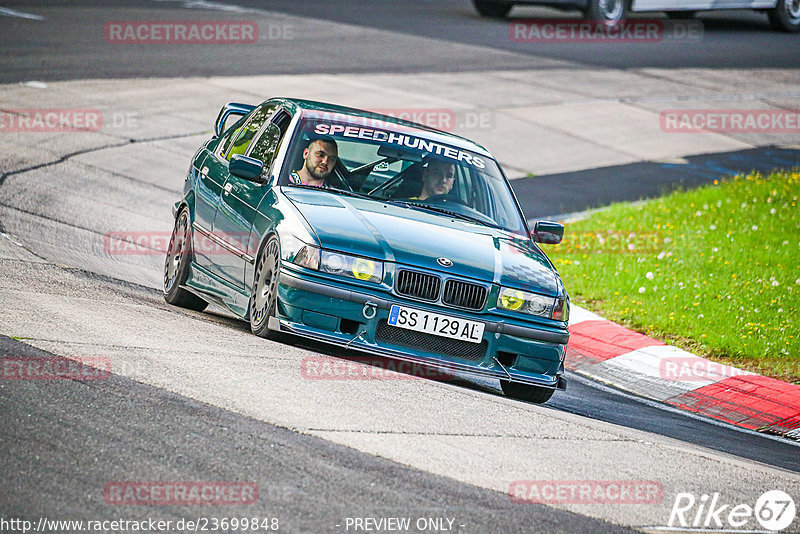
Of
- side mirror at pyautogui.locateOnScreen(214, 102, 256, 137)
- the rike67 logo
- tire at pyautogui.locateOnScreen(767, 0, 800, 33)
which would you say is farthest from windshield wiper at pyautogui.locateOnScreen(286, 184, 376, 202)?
tire at pyautogui.locateOnScreen(767, 0, 800, 33)

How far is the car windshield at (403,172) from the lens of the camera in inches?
316

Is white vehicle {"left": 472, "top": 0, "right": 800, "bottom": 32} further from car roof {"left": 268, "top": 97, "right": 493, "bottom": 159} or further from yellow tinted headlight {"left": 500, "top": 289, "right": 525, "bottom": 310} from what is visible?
yellow tinted headlight {"left": 500, "top": 289, "right": 525, "bottom": 310}

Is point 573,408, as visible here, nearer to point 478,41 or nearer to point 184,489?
point 184,489

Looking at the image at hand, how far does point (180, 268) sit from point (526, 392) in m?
2.80

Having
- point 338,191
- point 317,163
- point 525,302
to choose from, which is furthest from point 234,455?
point 317,163

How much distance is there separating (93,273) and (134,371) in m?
3.36

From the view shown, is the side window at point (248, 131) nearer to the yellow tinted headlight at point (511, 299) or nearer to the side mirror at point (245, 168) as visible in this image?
the side mirror at point (245, 168)

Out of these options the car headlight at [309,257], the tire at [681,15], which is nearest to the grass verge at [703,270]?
the car headlight at [309,257]

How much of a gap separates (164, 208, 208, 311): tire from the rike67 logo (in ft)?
14.7

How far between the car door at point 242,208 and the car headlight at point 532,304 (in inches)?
65.2

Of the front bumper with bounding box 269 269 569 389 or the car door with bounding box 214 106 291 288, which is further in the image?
the car door with bounding box 214 106 291 288

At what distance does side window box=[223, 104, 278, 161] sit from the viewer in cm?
885

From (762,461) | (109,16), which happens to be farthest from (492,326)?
(109,16)

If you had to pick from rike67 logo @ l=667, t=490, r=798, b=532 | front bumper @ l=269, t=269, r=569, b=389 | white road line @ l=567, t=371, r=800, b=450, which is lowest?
white road line @ l=567, t=371, r=800, b=450
